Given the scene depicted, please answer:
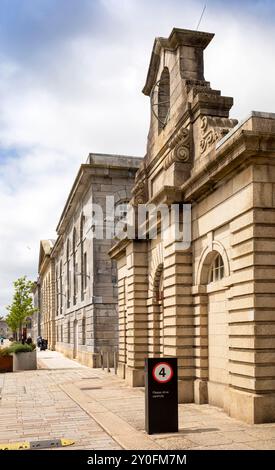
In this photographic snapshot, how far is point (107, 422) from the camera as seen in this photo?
11.5 metres

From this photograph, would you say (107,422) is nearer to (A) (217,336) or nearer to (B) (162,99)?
(A) (217,336)

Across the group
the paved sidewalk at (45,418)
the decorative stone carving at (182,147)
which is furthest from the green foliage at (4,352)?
the decorative stone carving at (182,147)

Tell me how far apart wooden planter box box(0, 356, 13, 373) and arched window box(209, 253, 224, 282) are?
650 inches

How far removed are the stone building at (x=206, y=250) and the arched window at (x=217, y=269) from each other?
40 millimetres


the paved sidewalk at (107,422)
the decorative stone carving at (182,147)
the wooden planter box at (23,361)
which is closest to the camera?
the paved sidewalk at (107,422)

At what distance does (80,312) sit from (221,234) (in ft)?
80.0

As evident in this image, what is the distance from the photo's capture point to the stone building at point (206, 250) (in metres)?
11.0

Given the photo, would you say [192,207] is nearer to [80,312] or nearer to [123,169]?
[123,169]

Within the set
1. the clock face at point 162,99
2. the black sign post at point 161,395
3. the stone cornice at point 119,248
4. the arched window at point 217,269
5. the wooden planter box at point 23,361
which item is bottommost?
the wooden planter box at point 23,361

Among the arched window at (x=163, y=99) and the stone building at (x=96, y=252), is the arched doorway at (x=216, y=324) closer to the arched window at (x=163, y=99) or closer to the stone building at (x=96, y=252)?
the arched window at (x=163, y=99)

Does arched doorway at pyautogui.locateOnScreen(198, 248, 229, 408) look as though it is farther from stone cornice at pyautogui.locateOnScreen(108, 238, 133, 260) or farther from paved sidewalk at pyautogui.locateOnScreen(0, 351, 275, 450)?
stone cornice at pyautogui.locateOnScreen(108, 238, 133, 260)

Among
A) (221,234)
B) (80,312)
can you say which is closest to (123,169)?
(80,312)

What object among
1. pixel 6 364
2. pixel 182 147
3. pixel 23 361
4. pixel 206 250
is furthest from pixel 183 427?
pixel 23 361

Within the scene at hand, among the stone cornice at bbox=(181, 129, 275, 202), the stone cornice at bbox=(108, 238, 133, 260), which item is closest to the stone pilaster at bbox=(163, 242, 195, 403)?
the stone cornice at bbox=(181, 129, 275, 202)
